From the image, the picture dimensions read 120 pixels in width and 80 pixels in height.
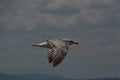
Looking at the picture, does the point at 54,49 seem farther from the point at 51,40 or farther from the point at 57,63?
the point at 51,40

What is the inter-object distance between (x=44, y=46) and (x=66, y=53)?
158 inches

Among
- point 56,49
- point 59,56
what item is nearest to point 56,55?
point 59,56

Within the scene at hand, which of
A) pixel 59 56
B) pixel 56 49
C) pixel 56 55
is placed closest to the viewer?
pixel 56 55

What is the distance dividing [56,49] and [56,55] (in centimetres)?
165

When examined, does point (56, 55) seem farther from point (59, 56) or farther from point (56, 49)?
point (56, 49)

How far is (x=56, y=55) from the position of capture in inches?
1734

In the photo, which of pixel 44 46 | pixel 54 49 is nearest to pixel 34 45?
→ pixel 44 46

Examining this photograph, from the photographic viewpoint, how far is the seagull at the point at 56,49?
44.0 m

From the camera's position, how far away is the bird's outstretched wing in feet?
144

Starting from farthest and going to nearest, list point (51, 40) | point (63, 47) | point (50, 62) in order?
point (51, 40) → point (63, 47) → point (50, 62)

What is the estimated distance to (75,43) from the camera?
54.6m

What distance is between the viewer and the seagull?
44000 mm

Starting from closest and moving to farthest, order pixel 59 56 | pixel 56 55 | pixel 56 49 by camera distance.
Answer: pixel 56 55, pixel 59 56, pixel 56 49

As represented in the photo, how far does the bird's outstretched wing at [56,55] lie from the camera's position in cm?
4381
